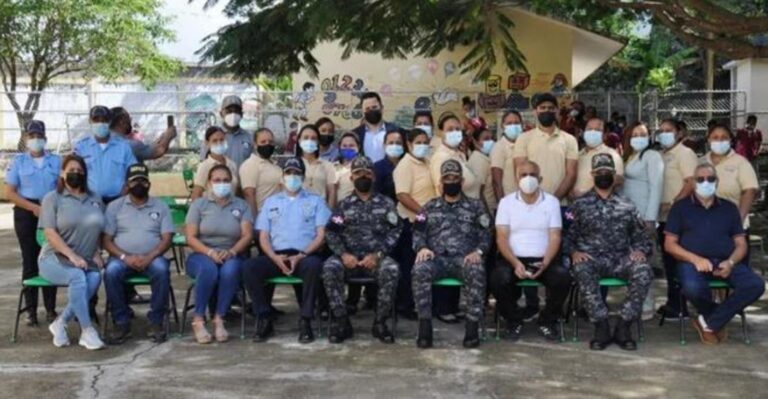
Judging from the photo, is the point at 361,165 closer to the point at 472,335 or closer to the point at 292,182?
the point at 292,182

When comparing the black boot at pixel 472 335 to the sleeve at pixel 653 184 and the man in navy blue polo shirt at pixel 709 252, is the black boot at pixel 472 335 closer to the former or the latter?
the man in navy blue polo shirt at pixel 709 252

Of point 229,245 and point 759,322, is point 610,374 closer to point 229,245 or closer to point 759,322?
point 759,322

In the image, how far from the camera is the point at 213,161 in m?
7.53

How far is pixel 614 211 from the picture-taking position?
6824 millimetres

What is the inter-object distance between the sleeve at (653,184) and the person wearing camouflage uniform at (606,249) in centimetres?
43

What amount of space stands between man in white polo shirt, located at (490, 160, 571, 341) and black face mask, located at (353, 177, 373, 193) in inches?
40.3

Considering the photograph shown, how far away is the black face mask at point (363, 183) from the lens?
701cm

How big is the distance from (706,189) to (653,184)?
23.9 inches

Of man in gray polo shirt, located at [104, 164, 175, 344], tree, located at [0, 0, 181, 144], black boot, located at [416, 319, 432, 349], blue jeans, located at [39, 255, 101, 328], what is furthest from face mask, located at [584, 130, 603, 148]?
tree, located at [0, 0, 181, 144]

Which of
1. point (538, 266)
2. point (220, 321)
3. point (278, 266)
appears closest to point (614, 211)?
point (538, 266)

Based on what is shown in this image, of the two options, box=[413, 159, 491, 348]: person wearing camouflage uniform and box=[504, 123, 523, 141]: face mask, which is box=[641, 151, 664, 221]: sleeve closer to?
box=[504, 123, 523, 141]: face mask

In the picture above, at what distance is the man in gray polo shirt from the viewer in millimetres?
6750

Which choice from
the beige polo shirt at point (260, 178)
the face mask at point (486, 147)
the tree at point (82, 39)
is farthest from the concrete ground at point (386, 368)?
the tree at point (82, 39)

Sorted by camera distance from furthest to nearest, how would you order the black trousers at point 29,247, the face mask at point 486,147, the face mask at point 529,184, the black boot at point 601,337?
the face mask at point 486,147 < the black trousers at point 29,247 < the face mask at point 529,184 < the black boot at point 601,337
